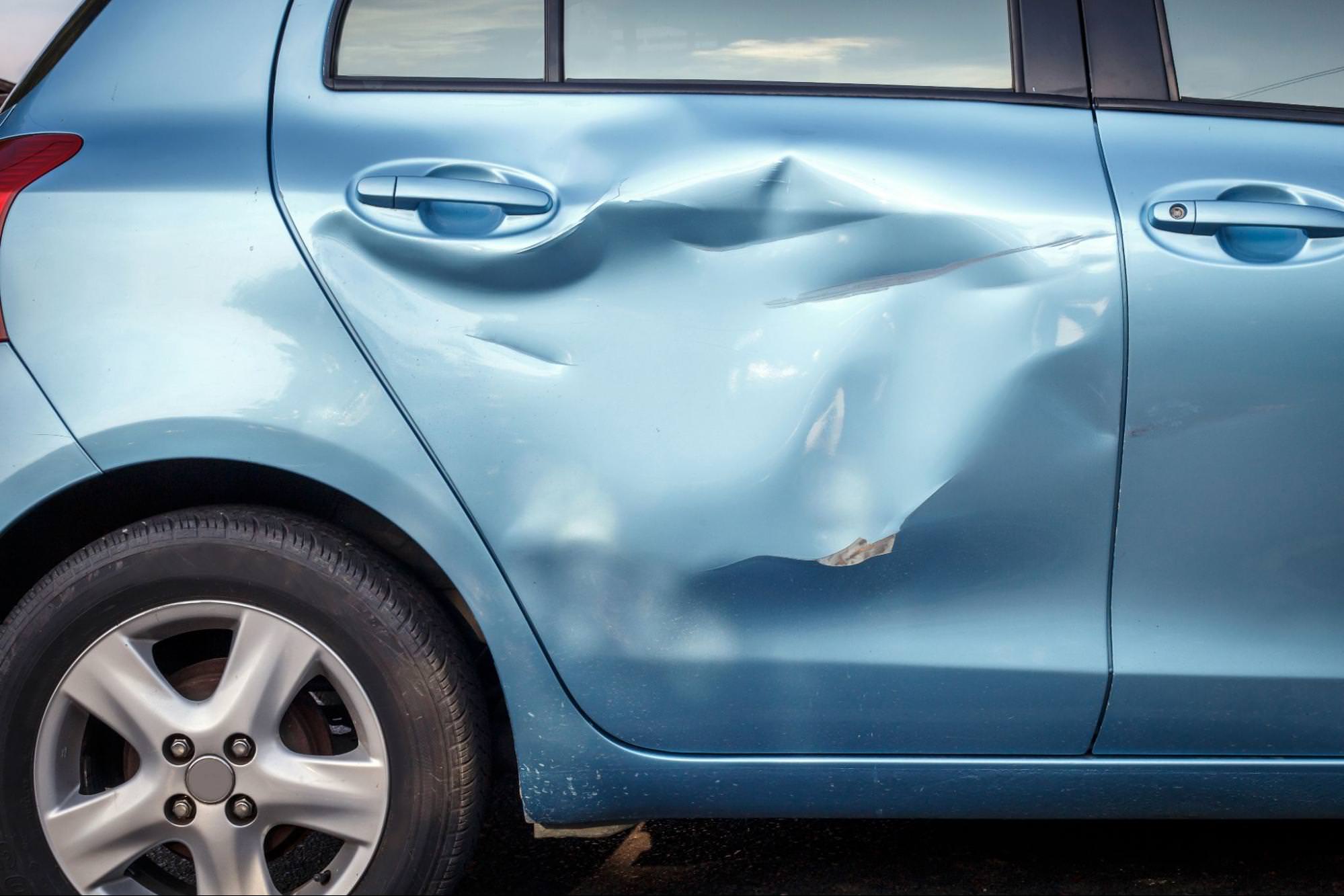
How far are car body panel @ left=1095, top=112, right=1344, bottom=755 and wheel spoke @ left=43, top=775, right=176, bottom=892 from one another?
1.29 m

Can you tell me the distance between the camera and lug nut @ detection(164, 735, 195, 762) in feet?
5.67

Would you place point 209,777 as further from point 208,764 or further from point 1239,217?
point 1239,217

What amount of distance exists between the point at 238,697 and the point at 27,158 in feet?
2.54

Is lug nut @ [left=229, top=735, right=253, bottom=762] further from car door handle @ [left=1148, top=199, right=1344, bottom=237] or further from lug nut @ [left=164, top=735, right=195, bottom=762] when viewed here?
car door handle @ [left=1148, top=199, right=1344, bottom=237]

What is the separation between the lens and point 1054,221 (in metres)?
1.69

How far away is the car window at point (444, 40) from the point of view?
1.78 metres

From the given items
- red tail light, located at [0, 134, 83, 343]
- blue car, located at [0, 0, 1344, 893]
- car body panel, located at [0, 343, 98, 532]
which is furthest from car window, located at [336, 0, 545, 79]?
car body panel, located at [0, 343, 98, 532]

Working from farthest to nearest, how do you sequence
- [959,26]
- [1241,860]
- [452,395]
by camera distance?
[1241,860] → [959,26] → [452,395]

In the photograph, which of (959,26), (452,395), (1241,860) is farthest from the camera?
(1241,860)

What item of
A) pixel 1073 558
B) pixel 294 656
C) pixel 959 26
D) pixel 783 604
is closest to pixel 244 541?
pixel 294 656

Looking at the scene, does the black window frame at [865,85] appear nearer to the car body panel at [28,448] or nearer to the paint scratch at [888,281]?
the paint scratch at [888,281]

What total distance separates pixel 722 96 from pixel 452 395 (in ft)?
1.81

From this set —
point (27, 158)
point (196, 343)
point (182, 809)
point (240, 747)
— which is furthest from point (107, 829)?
point (27, 158)

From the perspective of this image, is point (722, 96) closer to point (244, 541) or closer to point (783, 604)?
point (783, 604)
